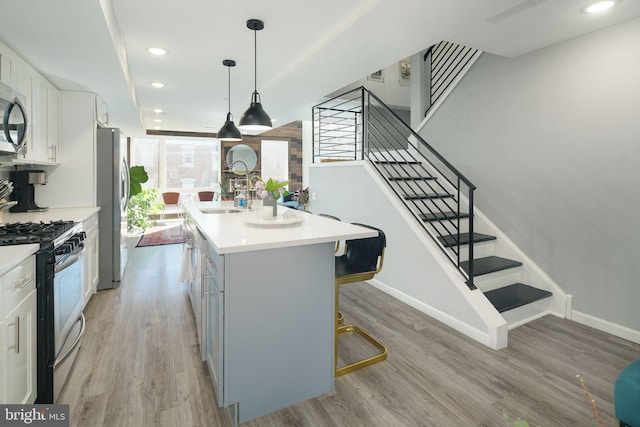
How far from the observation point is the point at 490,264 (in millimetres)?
3445

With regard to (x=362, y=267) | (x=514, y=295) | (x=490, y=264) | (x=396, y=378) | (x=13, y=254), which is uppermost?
(x=13, y=254)

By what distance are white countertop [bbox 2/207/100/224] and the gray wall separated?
4.01 m

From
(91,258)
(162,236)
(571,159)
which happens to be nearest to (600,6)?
(571,159)

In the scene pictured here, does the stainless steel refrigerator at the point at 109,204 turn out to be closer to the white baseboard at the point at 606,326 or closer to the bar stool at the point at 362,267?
the bar stool at the point at 362,267

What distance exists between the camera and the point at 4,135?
2.36 m

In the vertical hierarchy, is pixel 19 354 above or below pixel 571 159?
below

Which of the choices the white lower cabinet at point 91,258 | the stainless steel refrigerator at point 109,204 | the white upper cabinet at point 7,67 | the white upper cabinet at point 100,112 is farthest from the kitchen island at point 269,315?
the white upper cabinet at point 100,112

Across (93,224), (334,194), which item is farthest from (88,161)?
(334,194)

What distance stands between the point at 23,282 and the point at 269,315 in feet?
3.89

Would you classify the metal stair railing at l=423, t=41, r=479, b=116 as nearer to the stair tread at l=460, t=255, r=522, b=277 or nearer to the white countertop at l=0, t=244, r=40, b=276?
the stair tread at l=460, t=255, r=522, b=277

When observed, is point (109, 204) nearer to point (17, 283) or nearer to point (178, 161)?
point (17, 283)

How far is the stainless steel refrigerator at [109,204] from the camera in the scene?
3980mm

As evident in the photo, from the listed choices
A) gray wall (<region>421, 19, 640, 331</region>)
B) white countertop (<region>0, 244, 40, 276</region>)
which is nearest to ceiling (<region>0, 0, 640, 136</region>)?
gray wall (<region>421, 19, 640, 331</region>)

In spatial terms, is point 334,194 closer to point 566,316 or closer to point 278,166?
point 566,316
